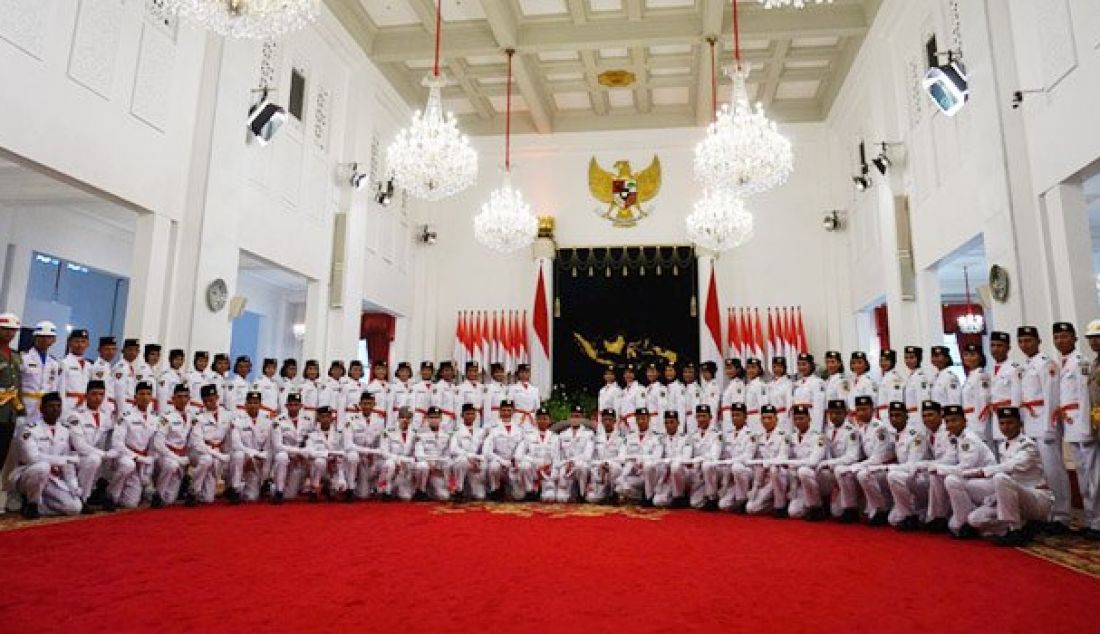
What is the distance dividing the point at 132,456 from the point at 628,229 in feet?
31.4

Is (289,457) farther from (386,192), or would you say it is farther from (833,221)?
(833,221)

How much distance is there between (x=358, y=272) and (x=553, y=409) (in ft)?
12.8

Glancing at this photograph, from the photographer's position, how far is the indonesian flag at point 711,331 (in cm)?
1237

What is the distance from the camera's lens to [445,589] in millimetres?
2971

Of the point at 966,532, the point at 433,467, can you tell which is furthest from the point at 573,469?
the point at 966,532

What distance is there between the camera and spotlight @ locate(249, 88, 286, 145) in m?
8.15

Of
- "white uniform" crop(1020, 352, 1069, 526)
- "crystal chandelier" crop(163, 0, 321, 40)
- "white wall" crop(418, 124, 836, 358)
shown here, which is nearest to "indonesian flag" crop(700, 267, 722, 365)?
"white wall" crop(418, 124, 836, 358)

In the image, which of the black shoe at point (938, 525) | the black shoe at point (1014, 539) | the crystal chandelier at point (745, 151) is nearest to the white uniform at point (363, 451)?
the black shoe at point (938, 525)

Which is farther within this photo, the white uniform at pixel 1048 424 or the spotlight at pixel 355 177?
the spotlight at pixel 355 177

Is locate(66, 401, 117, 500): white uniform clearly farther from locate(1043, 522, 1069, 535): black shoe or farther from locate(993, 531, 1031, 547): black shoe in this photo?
locate(1043, 522, 1069, 535): black shoe

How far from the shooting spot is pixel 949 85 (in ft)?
23.9

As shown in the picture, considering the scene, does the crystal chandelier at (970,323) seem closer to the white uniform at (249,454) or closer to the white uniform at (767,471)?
the white uniform at (767,471)

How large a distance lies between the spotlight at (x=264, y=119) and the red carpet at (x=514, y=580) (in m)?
4.97

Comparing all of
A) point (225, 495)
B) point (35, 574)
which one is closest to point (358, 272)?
point (225, 495)
